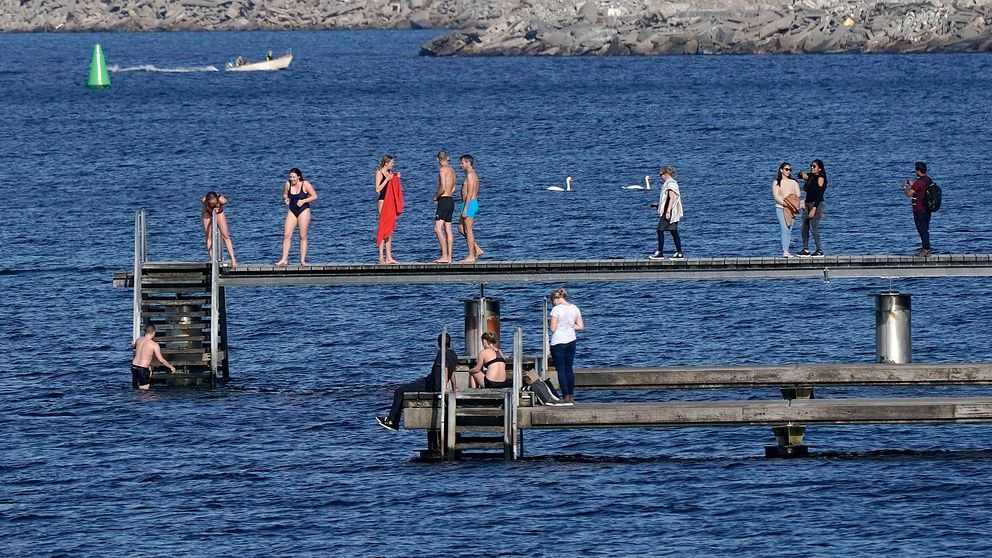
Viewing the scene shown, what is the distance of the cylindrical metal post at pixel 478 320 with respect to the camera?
125 feet

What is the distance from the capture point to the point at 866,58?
604ft

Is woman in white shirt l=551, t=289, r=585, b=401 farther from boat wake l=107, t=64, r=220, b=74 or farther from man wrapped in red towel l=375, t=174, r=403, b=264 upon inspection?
boat wake l=107, t=64, r=220, b=74

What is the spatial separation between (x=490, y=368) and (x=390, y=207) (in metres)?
6.14

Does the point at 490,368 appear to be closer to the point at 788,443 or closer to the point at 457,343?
the point at 788,443

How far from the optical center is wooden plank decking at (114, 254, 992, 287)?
37188mm

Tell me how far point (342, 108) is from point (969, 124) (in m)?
46.7

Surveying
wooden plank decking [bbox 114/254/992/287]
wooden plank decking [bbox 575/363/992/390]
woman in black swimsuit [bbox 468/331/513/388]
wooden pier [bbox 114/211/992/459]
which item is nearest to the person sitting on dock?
woman in black swimsuit [bbox 468/331/513/388]

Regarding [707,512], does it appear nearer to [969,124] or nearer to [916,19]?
Result: [969,124]

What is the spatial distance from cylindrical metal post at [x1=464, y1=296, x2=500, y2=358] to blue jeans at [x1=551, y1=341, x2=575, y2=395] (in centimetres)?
605

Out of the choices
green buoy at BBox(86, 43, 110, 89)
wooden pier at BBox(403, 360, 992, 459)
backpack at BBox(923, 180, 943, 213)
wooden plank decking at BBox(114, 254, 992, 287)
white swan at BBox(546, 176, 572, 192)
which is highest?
green buoy at BBox(86, 43, 110, 89)

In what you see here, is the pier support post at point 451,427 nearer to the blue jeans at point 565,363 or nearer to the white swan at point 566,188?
the blue jeans at point 565,363

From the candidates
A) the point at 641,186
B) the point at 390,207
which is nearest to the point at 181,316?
the point at 390,207

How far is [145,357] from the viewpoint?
38250mm

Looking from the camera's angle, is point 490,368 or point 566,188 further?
point 566,188
